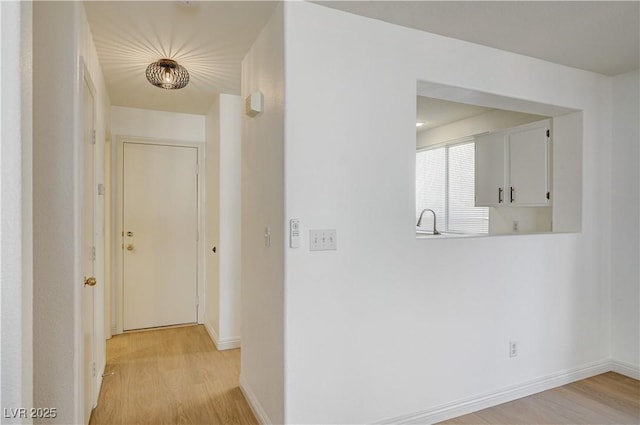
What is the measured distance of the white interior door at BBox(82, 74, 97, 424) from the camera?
2.17 metres

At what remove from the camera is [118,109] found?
13.4 ft

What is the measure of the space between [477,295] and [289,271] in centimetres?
133

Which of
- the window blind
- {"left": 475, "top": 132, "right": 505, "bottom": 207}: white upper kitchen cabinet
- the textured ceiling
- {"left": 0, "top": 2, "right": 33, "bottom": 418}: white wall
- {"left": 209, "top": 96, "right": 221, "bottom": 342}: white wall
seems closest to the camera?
{"left": 0, "top": 2, "right": 33, "bottom": 418}: white wall

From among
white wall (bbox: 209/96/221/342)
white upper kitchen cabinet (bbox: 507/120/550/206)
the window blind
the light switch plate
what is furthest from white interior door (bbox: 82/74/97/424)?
the window blind

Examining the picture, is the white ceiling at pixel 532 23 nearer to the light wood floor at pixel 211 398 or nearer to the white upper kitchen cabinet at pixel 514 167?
the white upper kitchen cabinet at pixel 514 167

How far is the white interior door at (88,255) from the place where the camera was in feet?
7.11

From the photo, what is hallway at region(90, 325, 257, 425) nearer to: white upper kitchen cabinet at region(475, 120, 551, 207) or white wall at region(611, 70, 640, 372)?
white upper kitchen cabinet at region(475, 120, 551, 207)

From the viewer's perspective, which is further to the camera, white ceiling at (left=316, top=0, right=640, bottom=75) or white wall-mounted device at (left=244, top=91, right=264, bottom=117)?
white wall-mounted device at (left=244, top=91, right=264, bottom=117)

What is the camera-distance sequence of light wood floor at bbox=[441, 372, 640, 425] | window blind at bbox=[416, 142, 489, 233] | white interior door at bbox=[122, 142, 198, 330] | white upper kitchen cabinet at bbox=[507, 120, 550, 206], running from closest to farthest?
light wood floor at bbox=[441, 372, 640, 425]
white upper kitchen cabinet at bbox=[507, 120, 550, 206]
white interior door at bbox=[122, 142, 198, 330]
window blind at bbox=[416, 142, 489, 233]

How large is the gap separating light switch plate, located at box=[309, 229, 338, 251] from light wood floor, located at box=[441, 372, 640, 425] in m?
1.37

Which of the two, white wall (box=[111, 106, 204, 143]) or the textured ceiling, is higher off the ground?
the textured ceiling

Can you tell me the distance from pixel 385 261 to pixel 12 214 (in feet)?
5.73

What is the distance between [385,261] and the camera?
7.31 ft

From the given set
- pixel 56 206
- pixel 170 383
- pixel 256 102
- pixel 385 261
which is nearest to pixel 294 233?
pixel 385 261
